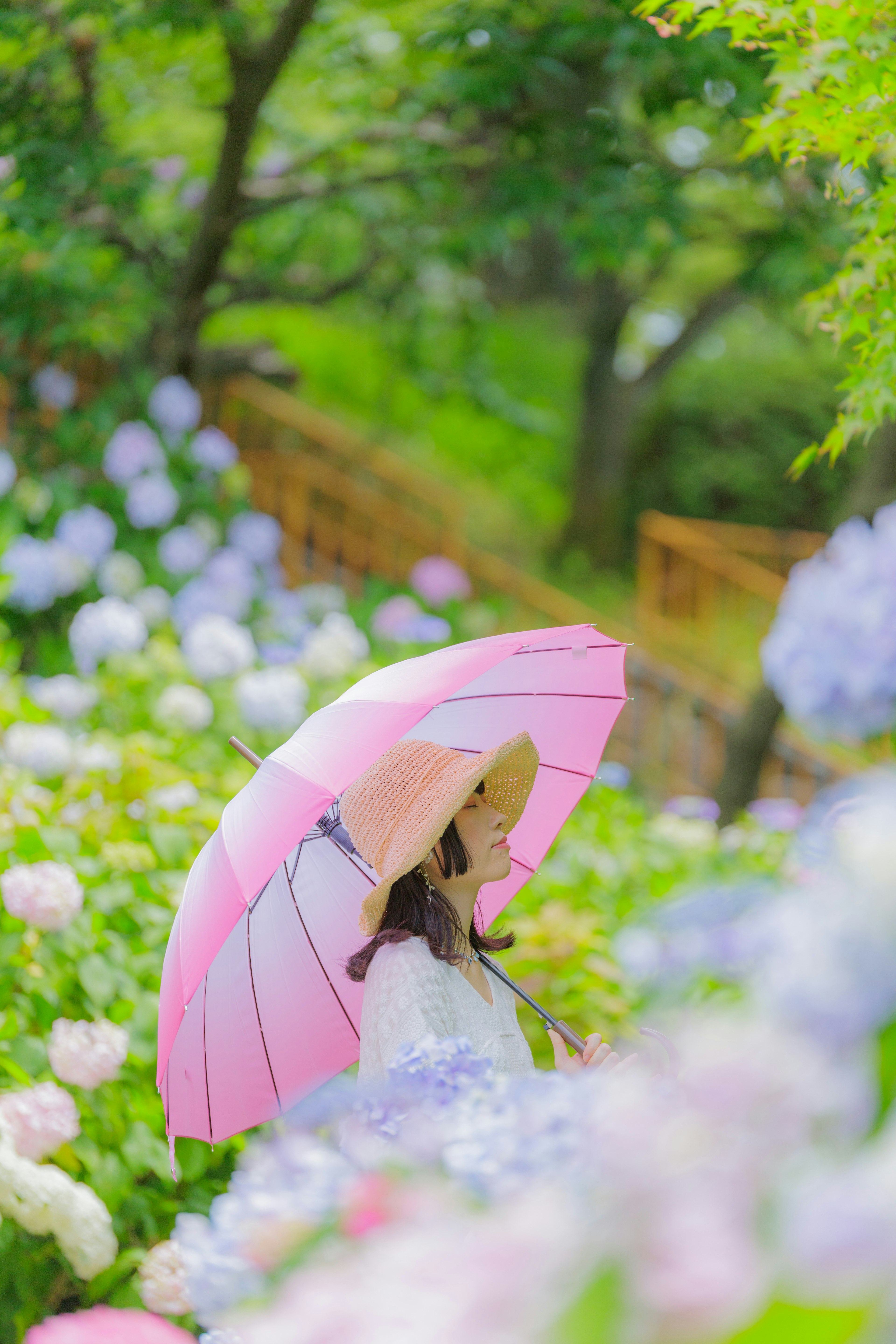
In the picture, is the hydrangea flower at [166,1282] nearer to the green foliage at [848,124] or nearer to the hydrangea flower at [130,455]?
the green foliage at [848,124]

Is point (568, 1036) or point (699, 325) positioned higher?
point (568, 1036)

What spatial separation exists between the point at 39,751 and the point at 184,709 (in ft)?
2.30

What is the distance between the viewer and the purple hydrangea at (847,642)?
2.89 ft

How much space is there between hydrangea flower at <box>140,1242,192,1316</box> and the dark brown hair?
2.17ft

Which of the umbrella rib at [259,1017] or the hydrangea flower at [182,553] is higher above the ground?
the umbrella rib at [259,1017]

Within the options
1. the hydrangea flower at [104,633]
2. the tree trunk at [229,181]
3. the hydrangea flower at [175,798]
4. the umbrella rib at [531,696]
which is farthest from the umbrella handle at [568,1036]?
the tree trunk at [229,181]

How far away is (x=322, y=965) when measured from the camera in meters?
1.95

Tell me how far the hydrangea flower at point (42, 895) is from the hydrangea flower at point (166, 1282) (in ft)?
2.23

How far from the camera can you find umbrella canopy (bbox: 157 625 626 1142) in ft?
5.30

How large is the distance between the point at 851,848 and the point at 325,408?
343 inches

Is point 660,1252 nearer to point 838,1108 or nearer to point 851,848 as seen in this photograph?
point 838,1108

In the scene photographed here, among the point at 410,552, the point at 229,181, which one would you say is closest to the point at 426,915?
the point at 229,181

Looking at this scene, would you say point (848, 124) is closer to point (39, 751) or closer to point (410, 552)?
point (39, 751)

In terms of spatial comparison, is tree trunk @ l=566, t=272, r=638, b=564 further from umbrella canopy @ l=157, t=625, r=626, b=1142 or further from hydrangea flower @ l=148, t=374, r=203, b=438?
umbrella canopy @ l=157, t=625, r=626, b=1142
